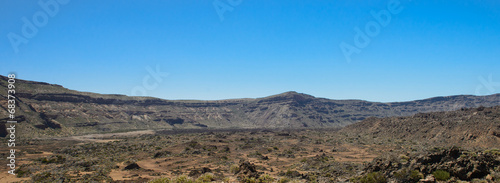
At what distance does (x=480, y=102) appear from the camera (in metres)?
163

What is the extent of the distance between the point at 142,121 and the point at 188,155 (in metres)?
90.4

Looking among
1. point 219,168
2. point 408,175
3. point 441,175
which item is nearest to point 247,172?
point 219,168

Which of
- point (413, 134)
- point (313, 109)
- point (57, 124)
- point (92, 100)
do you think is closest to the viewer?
point (413, 134)

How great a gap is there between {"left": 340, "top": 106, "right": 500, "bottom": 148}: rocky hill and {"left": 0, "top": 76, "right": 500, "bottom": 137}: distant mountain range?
72.3 meters

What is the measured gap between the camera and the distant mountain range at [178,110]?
8594cm

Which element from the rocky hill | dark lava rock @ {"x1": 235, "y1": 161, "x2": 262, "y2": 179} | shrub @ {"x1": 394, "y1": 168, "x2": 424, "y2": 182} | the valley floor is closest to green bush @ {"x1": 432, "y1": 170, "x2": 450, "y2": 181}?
the valley floor

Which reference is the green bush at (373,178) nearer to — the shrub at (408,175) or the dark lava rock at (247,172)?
the shrub at (408,175)

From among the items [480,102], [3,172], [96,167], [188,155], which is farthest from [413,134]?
[480,102]

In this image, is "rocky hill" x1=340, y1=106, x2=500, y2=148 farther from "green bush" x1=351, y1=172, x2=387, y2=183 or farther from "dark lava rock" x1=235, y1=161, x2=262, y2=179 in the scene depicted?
"dark lava rock" x1=235, y1=161, x2=262, y2=179

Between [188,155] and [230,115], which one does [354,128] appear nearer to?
[188,155]

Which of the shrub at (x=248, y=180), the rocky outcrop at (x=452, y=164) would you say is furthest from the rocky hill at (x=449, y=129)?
the shrub at (x=248, y=180)

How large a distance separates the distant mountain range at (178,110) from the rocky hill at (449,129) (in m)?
72.3

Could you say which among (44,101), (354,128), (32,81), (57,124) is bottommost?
(354,128)

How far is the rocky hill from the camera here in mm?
40969
